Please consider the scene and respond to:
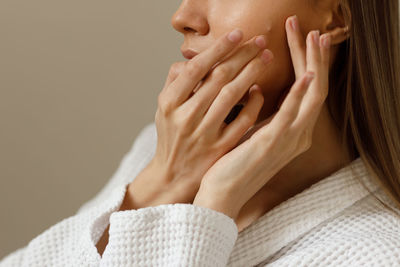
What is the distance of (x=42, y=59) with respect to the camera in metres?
1.76

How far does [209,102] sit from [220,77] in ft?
0.14

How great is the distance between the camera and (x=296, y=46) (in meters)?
0.87

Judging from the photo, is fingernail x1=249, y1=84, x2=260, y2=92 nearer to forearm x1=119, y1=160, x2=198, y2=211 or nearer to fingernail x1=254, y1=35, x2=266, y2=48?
fingernail x1=254, y1=35, x2=266, y2=48

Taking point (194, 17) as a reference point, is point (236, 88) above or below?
below

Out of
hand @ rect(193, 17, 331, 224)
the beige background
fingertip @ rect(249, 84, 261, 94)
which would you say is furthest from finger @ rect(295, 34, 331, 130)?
the beige background

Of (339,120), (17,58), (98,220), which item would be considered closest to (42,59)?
(17,58)

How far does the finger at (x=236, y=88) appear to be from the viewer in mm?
876

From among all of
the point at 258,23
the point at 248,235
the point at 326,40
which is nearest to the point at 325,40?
the point at 326,40

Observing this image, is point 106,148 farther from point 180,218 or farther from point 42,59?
point 180,218

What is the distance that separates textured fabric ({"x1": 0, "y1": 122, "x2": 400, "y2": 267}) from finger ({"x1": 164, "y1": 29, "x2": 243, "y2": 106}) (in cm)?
18

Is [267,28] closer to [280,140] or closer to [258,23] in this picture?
[258,23]

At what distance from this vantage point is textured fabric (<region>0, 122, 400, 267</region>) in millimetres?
820

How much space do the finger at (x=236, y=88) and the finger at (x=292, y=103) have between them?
0.24ft

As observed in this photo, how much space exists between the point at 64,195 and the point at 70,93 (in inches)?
13.7
